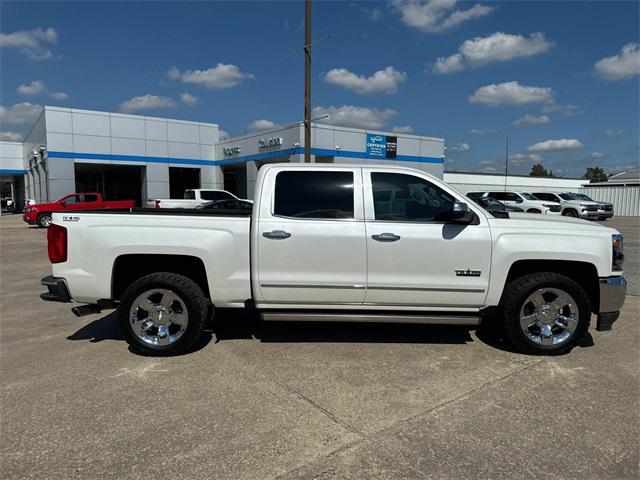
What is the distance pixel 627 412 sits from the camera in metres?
3.50

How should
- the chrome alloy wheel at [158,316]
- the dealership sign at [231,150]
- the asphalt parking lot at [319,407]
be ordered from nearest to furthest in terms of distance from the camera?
the asphalt parking lot at [319,407]
the chrome alloy wheel at [158,316]
the dealership sign at [231,150]

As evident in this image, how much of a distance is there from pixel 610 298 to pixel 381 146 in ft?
89.4

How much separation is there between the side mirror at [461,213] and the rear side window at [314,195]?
1.00 m

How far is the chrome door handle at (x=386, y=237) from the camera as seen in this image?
4.47m

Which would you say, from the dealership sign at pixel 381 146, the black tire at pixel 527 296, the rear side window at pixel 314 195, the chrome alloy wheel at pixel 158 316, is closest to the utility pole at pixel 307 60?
the rear side window at pixel 314 195

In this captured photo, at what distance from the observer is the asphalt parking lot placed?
2844 mm

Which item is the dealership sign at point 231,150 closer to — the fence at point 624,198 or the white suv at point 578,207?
the white suv at point 578,207

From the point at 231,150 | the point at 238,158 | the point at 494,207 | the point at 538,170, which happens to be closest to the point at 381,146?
the point at 238,158

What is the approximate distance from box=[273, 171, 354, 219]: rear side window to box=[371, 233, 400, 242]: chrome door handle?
1.13ft

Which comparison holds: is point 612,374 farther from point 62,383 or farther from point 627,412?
point 62,383

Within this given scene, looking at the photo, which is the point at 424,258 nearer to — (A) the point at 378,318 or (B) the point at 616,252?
(A) the point at 378,318

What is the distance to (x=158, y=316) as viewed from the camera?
4.63 meters

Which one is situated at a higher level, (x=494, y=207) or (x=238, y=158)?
(x=238, y=158)

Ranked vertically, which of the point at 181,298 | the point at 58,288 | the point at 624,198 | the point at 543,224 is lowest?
→ the point at 181,298
